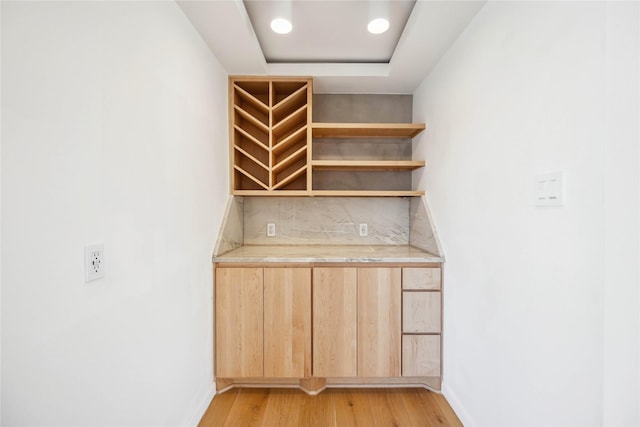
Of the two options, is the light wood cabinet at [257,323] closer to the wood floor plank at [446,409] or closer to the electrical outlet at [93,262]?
the wood floor plank at [446,409]

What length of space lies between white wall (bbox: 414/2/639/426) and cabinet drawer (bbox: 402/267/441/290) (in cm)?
17

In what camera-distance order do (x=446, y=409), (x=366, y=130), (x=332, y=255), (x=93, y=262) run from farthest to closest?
1. (x=366, y=130)
2. (x=332, y=255)
3. (x=446, y=409)
4. (x=93, y=262)

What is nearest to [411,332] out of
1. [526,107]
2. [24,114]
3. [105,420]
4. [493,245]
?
[493,245]

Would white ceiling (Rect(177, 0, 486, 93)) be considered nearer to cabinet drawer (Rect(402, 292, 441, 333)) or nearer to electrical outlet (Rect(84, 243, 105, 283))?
electrical outlet (Rect(84, 243, 105, 283))

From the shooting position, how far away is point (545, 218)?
40.1 inches

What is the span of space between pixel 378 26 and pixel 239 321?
2.01m

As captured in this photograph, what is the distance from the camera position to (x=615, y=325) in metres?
0.80

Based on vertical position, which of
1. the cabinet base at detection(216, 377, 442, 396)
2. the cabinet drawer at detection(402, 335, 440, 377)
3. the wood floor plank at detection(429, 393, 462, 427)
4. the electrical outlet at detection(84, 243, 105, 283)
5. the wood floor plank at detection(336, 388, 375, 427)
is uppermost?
the electrical outlet at detection(84, 243, 105, 283)

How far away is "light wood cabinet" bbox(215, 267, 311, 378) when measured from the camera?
1887 mm

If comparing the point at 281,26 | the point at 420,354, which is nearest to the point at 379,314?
the point at 420,354

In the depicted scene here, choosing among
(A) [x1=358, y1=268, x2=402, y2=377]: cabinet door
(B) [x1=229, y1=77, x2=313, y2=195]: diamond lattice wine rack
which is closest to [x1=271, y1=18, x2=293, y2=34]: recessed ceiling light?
(B) [x1=229, y1=77, x2=313, y2=195]: diamond lattice wine rack

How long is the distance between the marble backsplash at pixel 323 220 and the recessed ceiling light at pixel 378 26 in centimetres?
127

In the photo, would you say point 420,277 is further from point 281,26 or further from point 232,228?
point 281,26

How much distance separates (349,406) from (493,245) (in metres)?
1.31
